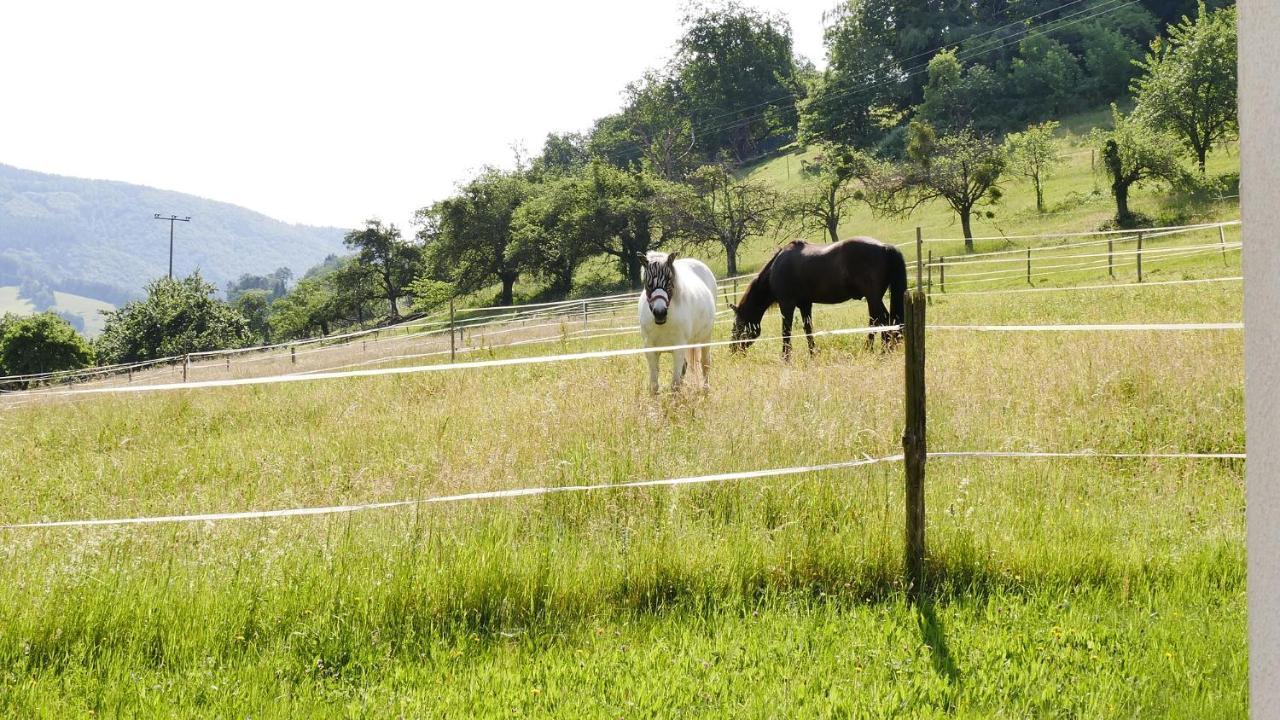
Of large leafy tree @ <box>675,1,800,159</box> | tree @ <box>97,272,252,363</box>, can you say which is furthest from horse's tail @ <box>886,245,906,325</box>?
large leafy tree @ <box>675,1,800,159</box>

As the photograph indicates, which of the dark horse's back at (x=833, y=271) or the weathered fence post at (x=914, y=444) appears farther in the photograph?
the dark horse's back at (x=833, y=271)

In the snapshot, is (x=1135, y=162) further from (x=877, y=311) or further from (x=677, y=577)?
(x=677, y=577)

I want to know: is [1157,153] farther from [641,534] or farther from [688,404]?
[641,534]

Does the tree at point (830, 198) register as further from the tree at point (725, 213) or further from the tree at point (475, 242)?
the tree at point (475, 242)

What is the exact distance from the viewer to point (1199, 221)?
3122 centimetres

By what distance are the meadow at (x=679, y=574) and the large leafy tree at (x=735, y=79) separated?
8307 cm

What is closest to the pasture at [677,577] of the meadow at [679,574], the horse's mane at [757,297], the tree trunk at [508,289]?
the meadow at [679,574]

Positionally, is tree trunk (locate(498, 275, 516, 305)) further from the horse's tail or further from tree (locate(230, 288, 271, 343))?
tree (locate(230, 288, 271, 343))

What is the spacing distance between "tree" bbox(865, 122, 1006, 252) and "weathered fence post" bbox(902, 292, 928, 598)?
35.6 metres

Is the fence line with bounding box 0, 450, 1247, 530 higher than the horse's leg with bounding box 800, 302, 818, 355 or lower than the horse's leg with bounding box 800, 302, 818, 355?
lower

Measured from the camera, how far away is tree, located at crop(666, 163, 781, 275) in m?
48.9

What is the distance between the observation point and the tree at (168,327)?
65875 mm

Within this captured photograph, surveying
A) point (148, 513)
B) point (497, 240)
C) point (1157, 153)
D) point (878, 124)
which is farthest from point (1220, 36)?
point (148, 513)

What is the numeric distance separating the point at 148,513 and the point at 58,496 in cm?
164
